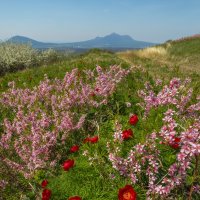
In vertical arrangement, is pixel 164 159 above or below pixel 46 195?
above

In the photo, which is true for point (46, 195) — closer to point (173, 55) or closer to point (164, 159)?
point (164, 159)

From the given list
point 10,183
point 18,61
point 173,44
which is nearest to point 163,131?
point 10,183

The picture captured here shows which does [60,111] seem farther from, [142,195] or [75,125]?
[142,195]

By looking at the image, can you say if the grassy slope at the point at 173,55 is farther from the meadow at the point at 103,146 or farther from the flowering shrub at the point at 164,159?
the flowering shrub at the point at 164,159

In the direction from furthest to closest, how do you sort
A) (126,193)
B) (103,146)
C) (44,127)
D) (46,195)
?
(44,127), (103,146), (46,195), (126,193)

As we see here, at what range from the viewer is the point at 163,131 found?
3.98 meters

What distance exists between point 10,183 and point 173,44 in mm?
28791

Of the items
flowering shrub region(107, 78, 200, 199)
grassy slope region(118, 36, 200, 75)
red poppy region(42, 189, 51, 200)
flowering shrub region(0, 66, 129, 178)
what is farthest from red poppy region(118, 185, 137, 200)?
grassy slope region(118, 36, 200, 75)

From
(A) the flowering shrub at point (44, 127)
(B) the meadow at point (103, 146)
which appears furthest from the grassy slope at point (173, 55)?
(B) the meadow at point (103, 146)

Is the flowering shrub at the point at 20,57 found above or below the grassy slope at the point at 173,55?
above

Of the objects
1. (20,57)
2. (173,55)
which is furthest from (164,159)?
(173,55)

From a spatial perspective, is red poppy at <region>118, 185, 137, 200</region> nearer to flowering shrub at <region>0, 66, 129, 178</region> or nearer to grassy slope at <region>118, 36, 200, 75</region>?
flowering shrub at <region>0, 66, 129, 178</region>

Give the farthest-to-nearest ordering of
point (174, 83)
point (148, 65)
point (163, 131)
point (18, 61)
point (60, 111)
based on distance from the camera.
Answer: point (18, 61)
point (148, 65)
point (60, 111)
point (174, 83)
point (163, 131)

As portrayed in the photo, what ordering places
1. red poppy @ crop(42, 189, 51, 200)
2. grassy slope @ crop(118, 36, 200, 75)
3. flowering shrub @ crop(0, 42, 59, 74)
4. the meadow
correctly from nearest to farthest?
the meadow < red poppy @ crop(42, 189, 51, 200) < flowering shrub @ crop(0, 42, 59, 74) < grassy slope @ crop(118, 36, 200, 75)
